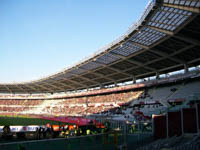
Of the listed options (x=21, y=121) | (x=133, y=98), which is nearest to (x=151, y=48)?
(x=133, y=98)

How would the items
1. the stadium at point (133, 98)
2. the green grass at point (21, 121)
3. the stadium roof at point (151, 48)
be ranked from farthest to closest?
1. the green grass at point (21, 121)
2. the stadium roof at point (151, 48)
3. the stadium at point (133, 98)

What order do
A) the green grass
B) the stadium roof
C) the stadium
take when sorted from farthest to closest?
the green grass
the stadium roof
the stadium

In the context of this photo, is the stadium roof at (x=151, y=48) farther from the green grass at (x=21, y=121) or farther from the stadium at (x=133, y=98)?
the green grass at (x=21, y=121)

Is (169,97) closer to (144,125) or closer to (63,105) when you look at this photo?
(144,125)

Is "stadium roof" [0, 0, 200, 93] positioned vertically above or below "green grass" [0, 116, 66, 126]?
above

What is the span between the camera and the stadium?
453 inches

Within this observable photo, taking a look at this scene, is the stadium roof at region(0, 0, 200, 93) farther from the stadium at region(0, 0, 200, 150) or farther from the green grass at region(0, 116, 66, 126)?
the green grass at region(0, 116, 66, 126)

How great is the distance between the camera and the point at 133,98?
5481cm

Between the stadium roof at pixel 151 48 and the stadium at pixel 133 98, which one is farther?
the stadium roof at pixel 151 48

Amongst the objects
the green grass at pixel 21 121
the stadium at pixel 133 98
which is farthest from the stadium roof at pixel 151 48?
the green grass at pixel 21 121

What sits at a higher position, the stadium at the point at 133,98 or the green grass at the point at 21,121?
the stadium at the point at 133,98

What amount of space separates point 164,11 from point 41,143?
25.0m

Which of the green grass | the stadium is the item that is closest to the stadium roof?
the stadium

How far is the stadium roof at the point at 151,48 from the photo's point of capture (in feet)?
87.3
